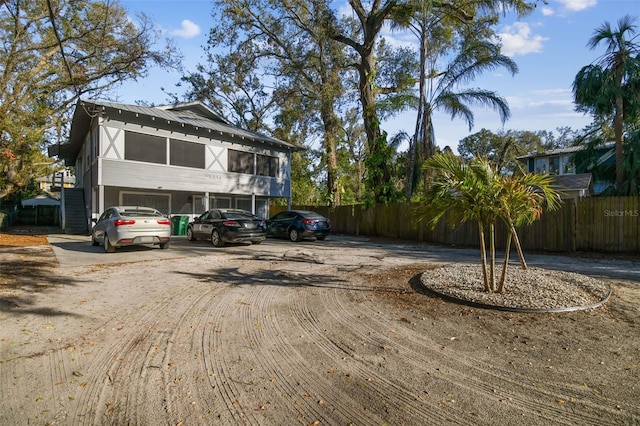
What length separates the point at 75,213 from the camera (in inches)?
817

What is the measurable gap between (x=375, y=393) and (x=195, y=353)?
1.97 m

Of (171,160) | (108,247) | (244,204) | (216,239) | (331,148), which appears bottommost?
(108,247)

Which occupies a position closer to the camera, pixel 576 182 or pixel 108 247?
pixel 108 247

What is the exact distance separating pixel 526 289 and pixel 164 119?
685 inches

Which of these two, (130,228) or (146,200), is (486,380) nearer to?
(130,228)

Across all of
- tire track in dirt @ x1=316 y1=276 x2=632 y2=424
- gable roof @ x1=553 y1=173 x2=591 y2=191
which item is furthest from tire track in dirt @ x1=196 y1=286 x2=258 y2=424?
gable roof @ x1=553 y1=173 x2=591 y2=191

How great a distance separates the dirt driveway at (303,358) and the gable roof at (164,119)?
11.8m

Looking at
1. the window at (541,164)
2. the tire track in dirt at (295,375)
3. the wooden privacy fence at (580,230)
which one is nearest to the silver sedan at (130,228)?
the tire track in dirt at (295,375)

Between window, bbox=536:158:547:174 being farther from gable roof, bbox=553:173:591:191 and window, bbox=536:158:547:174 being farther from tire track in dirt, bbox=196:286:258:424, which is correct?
tire track in dirt, bbox=196:286:258:424

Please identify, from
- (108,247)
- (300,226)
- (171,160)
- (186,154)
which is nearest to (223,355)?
(108,247)

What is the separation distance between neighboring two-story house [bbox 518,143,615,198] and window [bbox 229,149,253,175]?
18.4 m

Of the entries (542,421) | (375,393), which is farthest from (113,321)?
(542,421)

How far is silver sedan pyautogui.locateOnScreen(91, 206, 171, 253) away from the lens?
1096 centimetres

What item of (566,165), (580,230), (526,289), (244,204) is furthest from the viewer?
(566,165)
